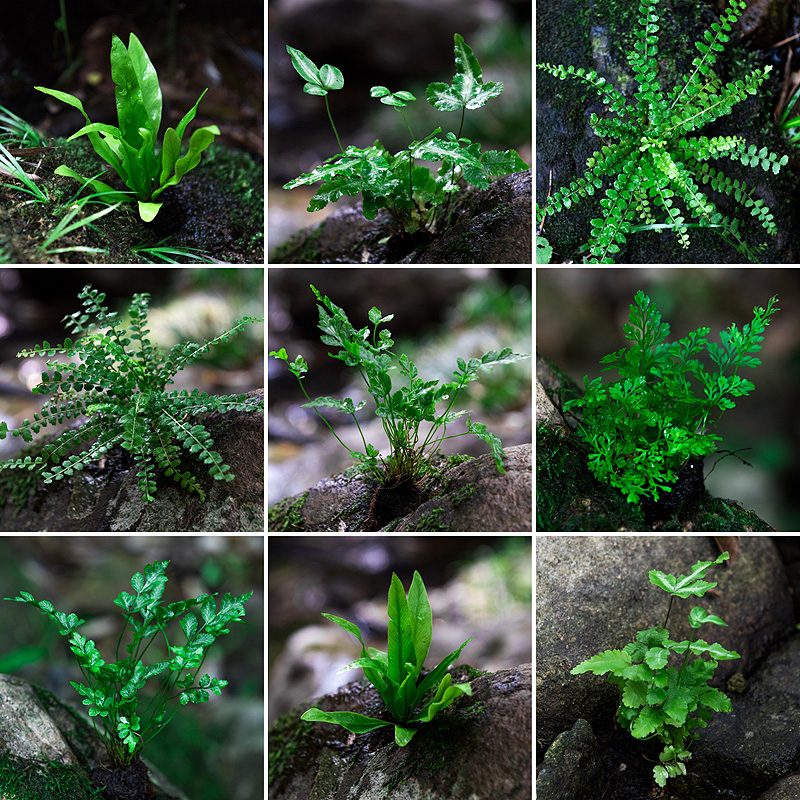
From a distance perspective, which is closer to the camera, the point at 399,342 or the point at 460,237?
the point at 460,237

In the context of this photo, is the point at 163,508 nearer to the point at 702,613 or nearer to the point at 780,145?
the point at 702,613

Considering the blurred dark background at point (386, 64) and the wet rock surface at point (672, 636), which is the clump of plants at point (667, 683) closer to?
the wet rock surface at point (672, 636)

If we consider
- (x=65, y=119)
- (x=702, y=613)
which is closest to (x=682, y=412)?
(x=702, y=613)

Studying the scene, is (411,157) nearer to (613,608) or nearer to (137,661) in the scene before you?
(613,608)

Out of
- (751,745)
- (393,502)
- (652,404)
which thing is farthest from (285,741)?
(652,404)

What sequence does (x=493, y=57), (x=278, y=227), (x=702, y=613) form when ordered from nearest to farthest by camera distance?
1. (x=702, y=613)
2. (x=278, y=227)
3. (x=493, y=57)
